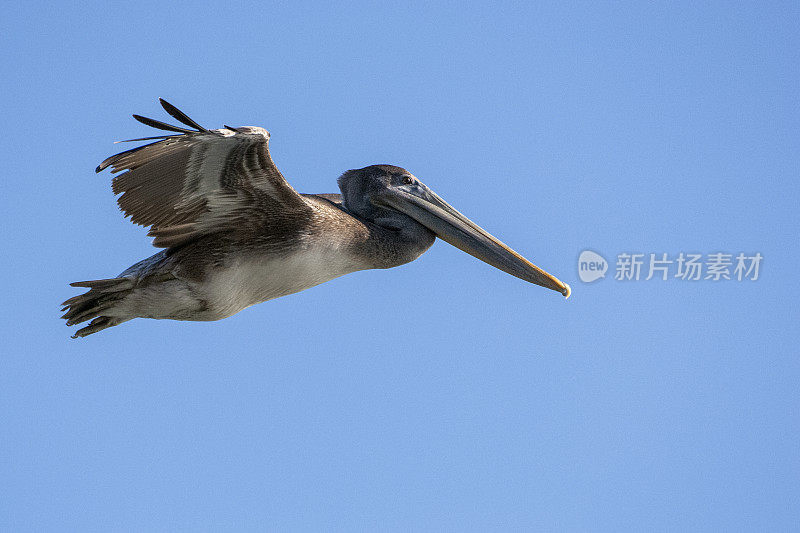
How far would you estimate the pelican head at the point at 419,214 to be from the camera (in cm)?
795

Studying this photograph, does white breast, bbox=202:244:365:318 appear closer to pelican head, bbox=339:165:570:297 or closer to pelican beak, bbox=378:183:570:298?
pelican head, bbox=339:165:570:297

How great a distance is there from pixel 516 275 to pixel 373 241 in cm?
121

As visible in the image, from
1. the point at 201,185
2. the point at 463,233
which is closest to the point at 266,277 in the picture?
the point at 201,185

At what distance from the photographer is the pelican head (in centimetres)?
795

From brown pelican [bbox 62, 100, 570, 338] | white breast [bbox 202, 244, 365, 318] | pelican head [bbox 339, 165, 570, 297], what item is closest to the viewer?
brown pelican [bbox 62, 100, 570, 338]

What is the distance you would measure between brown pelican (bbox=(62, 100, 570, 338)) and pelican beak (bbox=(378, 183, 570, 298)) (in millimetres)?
317

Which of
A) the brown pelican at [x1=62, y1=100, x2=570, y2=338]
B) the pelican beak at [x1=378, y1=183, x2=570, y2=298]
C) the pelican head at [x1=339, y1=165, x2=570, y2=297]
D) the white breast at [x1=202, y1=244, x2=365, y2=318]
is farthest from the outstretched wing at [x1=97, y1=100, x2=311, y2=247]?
the pelican beak at [x1=378, y1=183, x2=570, y2=298]

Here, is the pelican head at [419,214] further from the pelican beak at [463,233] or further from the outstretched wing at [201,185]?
the outstretched wing at [201,185]

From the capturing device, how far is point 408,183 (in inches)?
318

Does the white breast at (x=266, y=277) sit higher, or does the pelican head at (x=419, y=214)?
the pelican head at (x=419, y=214)

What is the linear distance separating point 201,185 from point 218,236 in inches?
16.1

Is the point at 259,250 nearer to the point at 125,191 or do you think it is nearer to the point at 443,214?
the point at 125,191

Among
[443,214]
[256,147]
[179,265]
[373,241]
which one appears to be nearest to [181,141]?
[256,147]

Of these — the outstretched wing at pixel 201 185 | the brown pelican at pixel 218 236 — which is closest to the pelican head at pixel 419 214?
the brown pelican at pixel 218 236
